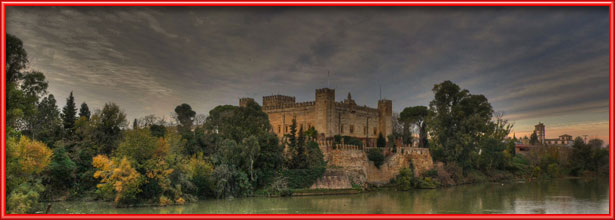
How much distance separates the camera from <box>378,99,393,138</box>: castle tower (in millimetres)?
46625

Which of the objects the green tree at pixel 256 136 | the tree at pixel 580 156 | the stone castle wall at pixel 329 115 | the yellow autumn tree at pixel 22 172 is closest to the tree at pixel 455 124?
the stone castle wall at pixel 329 115

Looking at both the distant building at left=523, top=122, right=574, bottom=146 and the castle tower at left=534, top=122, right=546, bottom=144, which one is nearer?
the distant building at left=523, top=122, right=574, bottom=146

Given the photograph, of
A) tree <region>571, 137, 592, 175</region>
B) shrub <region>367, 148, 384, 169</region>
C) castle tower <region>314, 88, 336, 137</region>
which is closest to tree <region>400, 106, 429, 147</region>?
castle tower <region>314, 88, 336, 137</region>

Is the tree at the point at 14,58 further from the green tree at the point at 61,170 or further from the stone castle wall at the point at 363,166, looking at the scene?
the stone castle wall at the point at 363,166

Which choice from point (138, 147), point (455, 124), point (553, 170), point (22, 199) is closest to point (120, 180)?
point (138, 147)

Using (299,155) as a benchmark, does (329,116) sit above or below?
above

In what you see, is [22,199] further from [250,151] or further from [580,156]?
[580,156]

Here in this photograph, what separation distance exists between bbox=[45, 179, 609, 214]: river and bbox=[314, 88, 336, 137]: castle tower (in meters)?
12.6

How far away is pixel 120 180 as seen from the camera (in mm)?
21406

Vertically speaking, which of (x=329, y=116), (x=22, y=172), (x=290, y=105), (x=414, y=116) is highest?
(x=290, y=105)

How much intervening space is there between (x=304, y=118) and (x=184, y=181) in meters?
20.5

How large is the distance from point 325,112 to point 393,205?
61.2ft

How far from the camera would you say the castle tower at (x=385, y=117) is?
4662cm

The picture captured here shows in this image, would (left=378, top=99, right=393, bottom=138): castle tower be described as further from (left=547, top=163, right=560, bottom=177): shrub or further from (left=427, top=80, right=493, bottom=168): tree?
(left=547, top=163, right=560, bottom=177): shrub
